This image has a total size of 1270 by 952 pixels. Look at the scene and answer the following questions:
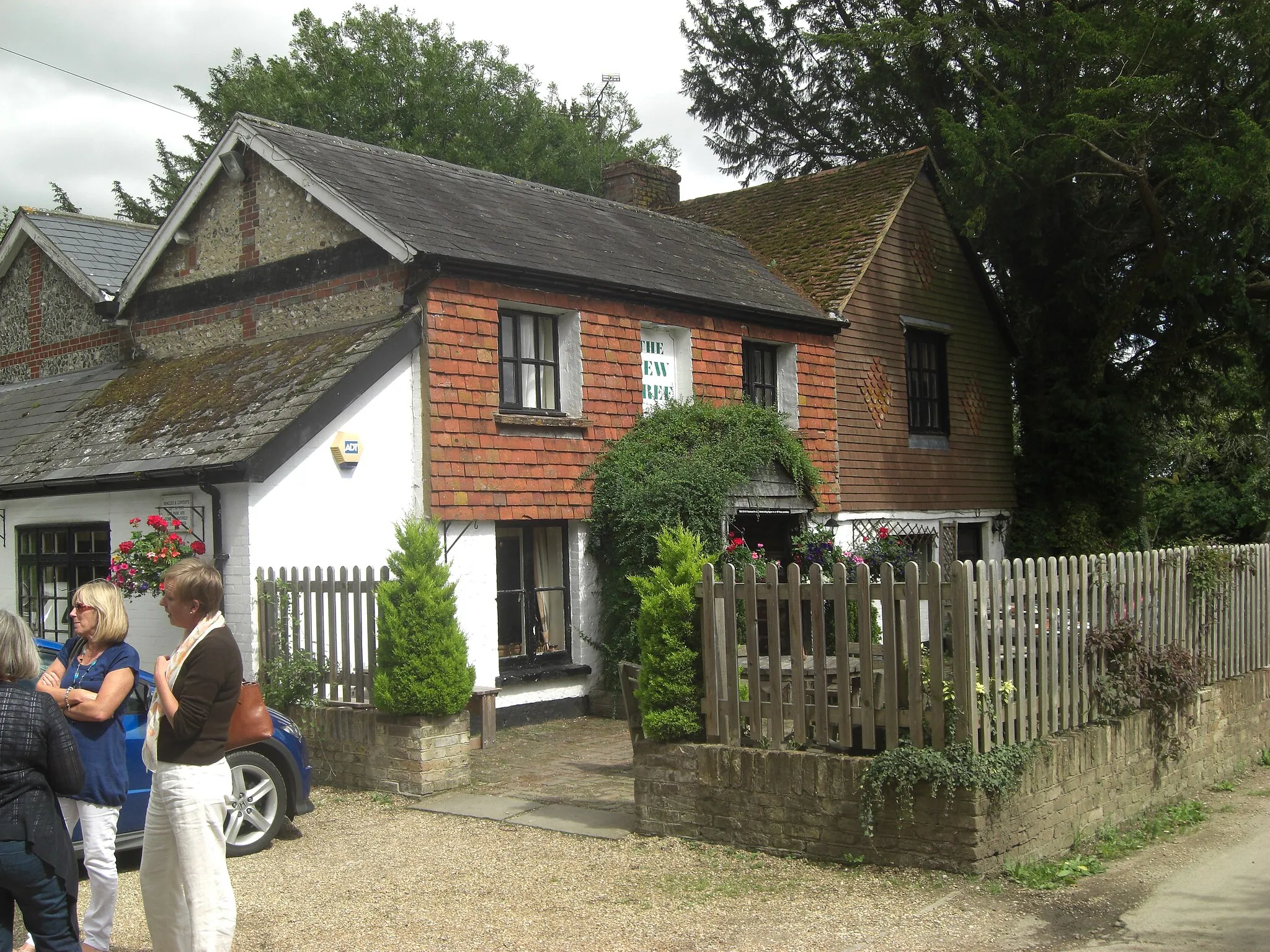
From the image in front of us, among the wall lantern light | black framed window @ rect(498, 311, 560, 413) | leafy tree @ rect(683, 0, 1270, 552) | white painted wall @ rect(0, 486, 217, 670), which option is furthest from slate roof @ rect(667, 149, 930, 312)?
white painted wall @ rect(0, 486, 217, 670)

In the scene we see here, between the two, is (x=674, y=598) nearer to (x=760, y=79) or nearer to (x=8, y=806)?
(x=8, y=806)

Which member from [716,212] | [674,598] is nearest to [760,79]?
[716,212]

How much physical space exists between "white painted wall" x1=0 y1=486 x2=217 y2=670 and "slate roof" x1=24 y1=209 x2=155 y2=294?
4.25 m

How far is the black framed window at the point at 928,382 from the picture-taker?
18.1m

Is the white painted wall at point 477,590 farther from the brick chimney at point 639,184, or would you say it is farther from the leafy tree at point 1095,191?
the brick chimney at point 639,184

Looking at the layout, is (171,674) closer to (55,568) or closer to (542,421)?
(542,421)

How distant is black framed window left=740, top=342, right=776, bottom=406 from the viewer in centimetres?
1559

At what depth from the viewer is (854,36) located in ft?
56.6

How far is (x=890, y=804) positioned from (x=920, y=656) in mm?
837

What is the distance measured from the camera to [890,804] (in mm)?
6801

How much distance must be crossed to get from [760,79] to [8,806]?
82.2ft

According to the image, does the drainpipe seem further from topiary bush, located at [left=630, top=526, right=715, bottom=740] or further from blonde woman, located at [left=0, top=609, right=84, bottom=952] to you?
blonde woman, located at [left=0, top=609, right=84, bottom=952]

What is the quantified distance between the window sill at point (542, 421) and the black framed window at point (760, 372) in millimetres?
2902

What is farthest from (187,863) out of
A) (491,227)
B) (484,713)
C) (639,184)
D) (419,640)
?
(639,184)
